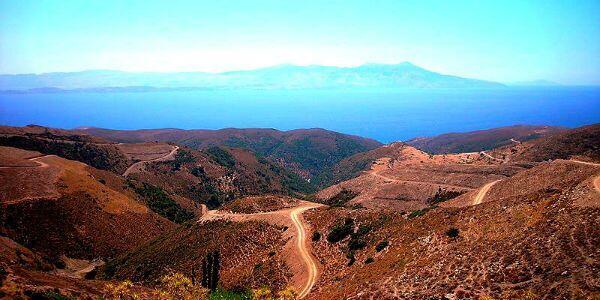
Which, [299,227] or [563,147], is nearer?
[299,227]

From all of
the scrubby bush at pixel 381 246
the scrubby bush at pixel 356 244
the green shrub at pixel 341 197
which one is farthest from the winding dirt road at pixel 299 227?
the green shrub at pixel 341 197

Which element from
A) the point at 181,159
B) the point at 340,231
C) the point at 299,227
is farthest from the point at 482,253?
the point at 181,159

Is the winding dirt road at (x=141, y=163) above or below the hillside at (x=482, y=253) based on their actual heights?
below

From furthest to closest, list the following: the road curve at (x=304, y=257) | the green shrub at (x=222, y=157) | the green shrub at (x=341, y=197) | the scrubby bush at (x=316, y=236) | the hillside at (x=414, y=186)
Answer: the green shrub at (x=222, y=157) < the green shrub at (x=341, y=197) < the hillside at (x=414, y=186) < the scrubby bush at (x=316, y=236) < the road curve at (x=304, y=257)

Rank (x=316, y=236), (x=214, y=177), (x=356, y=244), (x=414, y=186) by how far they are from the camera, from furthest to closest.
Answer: (x=214, y=177) < (x=414, y=186) < (x=316, y=236) < (x=356, y=244)

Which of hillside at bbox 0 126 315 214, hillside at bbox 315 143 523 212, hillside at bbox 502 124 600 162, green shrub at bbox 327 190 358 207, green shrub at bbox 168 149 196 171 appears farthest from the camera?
green shrub at bbox 168 149 196 171

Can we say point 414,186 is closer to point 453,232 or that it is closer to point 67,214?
point 453,232

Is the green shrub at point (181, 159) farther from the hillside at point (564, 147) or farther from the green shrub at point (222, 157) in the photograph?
the hillside at point (564, 147)

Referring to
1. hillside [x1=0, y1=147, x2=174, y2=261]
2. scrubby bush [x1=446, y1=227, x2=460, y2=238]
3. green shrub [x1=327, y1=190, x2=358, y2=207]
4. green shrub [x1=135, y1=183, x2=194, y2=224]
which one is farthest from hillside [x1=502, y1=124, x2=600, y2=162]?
hillside [x1=0, y1=147, x2=174, y2=261]

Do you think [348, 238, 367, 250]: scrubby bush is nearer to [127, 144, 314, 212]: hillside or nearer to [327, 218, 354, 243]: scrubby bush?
[327, 218, 354, 243]: scrubby bush
